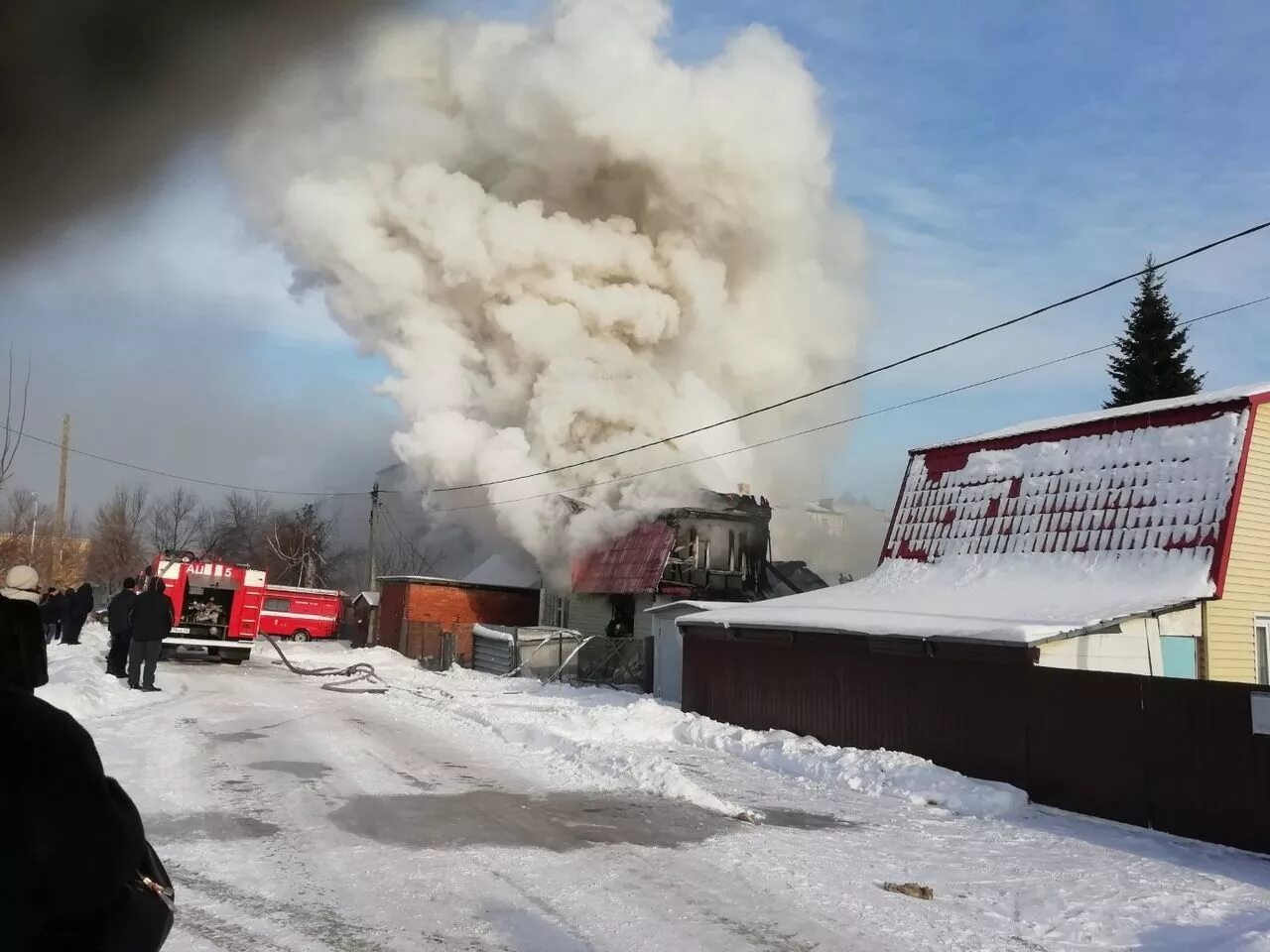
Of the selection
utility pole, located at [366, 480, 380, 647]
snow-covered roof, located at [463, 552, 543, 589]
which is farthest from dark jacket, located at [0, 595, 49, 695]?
utility pole, located at [366, 480, 380, 647]

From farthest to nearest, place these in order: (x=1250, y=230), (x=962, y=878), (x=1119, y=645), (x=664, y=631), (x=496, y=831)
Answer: (x=664, y=631) → (x=1119, y=645) → (x=1250, y=230) → (x=496, y=831) → (x=962, y=878)

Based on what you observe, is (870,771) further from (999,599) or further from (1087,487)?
(1087,487)

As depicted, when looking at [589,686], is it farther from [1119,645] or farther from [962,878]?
[962,878]

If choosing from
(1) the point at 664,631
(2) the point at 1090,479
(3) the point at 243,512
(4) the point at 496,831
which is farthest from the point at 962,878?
(3) the point at 243,512

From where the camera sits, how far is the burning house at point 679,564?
2386cm

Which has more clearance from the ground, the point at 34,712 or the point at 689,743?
the point at 34,712

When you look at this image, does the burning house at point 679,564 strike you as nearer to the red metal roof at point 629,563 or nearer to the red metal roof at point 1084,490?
the red metal roof at point 629,563

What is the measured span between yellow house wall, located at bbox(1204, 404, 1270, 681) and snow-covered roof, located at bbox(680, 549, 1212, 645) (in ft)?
2.24

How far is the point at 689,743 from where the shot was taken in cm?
1319

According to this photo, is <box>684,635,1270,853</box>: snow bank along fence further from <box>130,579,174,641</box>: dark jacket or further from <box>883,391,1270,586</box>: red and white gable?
<box>130,579,174,641</box>: dark jacket

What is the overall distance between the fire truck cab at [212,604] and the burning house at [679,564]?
8369 millimetres

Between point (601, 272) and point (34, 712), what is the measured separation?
26879 millimetres

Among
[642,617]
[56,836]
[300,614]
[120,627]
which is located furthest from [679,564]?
[56,836]

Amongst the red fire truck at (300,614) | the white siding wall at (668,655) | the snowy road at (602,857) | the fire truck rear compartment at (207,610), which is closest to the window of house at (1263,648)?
the snowy road at (602,857)
